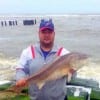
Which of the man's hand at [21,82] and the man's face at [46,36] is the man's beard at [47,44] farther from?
the man's hand at [21,82]

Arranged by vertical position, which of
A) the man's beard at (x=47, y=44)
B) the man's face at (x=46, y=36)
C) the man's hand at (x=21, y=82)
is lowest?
the man's hand at (x=21, y=82)

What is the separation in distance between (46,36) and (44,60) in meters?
0.31

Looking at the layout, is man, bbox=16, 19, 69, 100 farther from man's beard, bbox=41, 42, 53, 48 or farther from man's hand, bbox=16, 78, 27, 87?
man's hand, bbox=16, 78, 27, 87

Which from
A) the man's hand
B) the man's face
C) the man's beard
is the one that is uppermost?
the man's face

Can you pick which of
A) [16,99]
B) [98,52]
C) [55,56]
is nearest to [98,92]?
[16,99]

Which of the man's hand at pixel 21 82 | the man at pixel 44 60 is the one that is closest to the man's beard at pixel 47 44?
the man at pixel 44 60

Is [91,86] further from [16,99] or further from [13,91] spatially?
[13,91]

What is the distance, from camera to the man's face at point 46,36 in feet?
15.5

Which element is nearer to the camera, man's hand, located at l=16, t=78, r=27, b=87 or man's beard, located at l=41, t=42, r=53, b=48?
man's hand, located at l=16, t=78, r=27, b=87

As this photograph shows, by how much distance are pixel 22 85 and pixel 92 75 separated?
13.1m

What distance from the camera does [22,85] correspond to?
457 centimetres

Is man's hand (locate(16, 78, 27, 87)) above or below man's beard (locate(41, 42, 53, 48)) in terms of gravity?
below

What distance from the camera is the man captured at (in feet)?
15.7

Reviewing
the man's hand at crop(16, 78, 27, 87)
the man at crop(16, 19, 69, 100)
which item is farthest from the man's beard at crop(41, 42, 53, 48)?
the man's hand at crop(16, 78, 27, 87)
